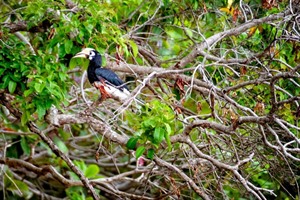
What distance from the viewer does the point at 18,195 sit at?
18.2 ft

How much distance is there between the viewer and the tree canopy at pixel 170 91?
11.9 ft

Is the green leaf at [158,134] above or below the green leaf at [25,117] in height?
above

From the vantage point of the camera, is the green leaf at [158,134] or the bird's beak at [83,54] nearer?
the green leaf at [158,134]

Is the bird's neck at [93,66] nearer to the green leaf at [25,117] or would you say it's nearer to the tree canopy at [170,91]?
the tree canopy at [170,91]

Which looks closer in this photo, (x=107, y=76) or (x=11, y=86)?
(x=11, y=86)

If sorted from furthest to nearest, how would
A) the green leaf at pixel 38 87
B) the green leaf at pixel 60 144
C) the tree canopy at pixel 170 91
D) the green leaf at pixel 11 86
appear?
the green leaf at pixel 60 144 → the green leaf at pixel 11 86 → the tree canopy at pixel 170 91 → the green leaf at pixel 38 87

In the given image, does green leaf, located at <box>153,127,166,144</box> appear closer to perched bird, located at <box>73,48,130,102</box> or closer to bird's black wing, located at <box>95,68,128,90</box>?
perched bird, located at <box>73,48,130,102</box>

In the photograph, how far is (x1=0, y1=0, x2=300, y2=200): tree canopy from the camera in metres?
3.63

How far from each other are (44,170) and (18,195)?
632 millimetres

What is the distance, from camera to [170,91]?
4.46 meters

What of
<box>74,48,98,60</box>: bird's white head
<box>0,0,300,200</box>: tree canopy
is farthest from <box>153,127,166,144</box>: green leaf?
<box>74,48,98,60</box>: bird's white head

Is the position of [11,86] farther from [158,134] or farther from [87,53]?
[158,134]

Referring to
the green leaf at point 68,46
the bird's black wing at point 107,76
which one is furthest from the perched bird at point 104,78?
the green leaf at point 68,46

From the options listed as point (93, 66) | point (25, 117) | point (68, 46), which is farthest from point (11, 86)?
point (93, 66)
